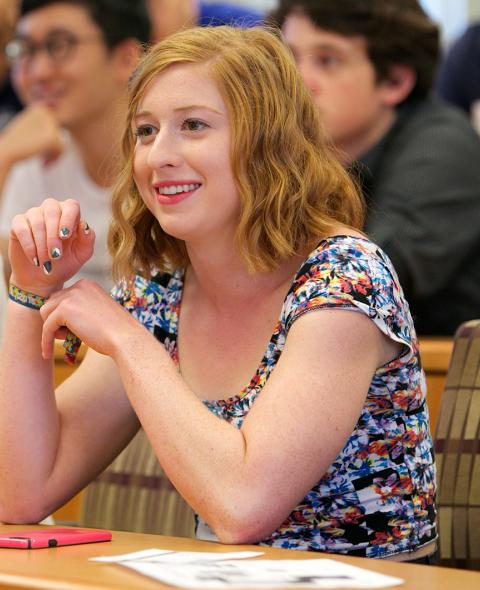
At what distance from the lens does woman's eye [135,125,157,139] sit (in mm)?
1665

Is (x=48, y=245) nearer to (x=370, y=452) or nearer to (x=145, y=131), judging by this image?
(x=145, y=131)

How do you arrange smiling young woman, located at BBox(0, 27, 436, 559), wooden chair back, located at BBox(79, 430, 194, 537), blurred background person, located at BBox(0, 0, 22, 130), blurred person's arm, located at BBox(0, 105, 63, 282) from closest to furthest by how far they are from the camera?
smiling young woman, located at BBox(0, 27, 436, 559) → wooden chair back, located at BBox(79, 430, 194, 537) → blurred person's arm, located at BBox(0, 105, 63, 282) → blurred background person, located at BBox(0, 0, 22, 130)

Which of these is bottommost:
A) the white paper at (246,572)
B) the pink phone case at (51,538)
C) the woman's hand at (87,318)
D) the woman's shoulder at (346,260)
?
the white paper at (246,572)

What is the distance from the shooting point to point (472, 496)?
1785 mm

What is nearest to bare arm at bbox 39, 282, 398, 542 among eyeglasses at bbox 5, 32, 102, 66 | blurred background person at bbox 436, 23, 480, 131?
eyeglasses at bbox 5, 32, 102, 66

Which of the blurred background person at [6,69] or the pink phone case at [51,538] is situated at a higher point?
the blurred background person at [6,69]

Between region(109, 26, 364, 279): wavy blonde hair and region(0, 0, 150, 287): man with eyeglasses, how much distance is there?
1.94 metres

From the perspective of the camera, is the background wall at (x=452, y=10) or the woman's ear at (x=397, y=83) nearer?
the woman's ear at (x=397, y=83)

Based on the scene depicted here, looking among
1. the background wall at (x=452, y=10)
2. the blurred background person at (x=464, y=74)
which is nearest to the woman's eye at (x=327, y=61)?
the blurred background person at (x=464, y=74)

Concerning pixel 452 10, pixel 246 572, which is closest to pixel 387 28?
pixel 246 572

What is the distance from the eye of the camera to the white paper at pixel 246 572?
41.3 inches

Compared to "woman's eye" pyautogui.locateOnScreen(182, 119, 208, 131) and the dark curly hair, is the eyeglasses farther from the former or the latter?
"woman's eye" pyautogui.locateOnScreen(182, 119, 208, 131)

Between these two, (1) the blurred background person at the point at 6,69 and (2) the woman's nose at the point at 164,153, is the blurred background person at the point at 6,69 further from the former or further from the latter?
(2) the woman's nose at the point at 164,153

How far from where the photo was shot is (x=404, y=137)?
10.0 ft
